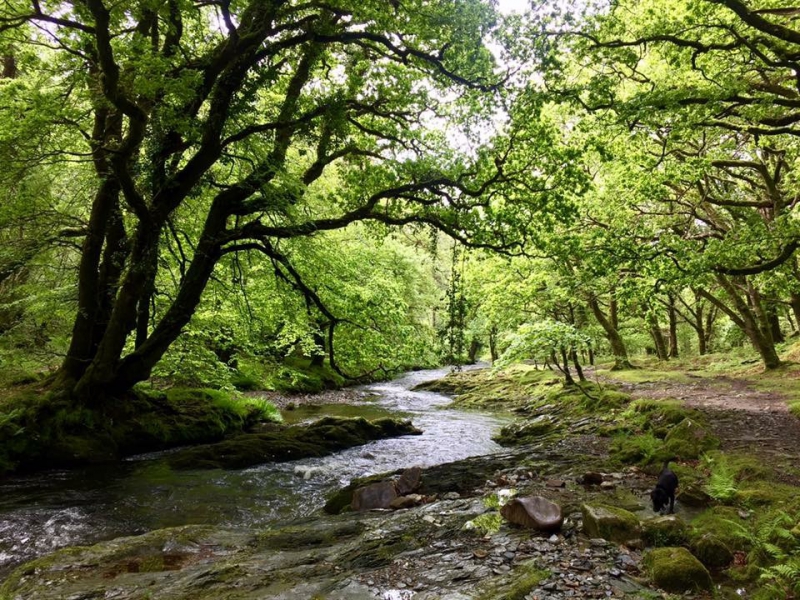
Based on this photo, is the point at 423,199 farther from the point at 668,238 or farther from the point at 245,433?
the point at 245,433

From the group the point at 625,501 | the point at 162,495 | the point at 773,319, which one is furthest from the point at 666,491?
the point at 773,319

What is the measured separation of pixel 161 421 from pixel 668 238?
15673 mm

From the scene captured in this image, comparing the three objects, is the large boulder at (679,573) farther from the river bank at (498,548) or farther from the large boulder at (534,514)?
the large boulder at (534,514)

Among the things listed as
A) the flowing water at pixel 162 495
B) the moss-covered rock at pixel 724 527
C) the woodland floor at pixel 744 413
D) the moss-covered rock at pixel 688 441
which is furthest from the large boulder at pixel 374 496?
the woodland floor at pixel 744 413

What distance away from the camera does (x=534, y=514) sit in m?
6.10

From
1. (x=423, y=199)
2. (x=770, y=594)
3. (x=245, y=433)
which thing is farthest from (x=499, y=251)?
(x=245, y=433)

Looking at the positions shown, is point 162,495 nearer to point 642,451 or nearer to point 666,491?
point 666,491

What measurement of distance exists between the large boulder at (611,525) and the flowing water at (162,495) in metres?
5.53

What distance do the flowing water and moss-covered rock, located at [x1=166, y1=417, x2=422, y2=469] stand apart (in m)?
0.44

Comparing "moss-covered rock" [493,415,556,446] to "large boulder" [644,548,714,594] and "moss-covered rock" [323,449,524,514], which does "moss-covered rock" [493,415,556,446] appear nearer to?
"moss-covered rock" [323,449,524,514]

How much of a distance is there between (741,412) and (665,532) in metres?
9.50

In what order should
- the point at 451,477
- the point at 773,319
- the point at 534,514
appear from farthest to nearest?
1. the point at 773,319
2. the point at 451,477
3. the point at 534,514

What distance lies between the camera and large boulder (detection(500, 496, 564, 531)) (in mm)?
5949

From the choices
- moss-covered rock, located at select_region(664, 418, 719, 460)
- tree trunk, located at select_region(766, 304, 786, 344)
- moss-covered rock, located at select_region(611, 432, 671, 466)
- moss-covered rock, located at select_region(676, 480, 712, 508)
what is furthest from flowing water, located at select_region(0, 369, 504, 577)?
tree trunk, located at select_region(766, 304, 786, 344)
